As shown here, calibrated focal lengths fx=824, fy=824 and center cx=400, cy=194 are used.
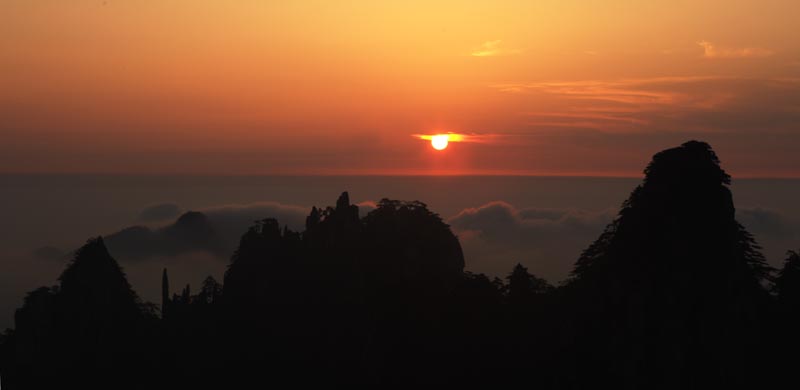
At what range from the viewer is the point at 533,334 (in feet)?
160

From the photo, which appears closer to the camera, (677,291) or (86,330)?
(677,291)

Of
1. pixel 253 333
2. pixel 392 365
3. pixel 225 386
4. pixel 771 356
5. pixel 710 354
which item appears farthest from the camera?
pixel 253 333

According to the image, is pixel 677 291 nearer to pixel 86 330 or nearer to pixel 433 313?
pixel 433 313

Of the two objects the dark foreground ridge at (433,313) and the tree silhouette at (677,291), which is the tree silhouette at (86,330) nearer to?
the dark foreground ridge at (433,313)

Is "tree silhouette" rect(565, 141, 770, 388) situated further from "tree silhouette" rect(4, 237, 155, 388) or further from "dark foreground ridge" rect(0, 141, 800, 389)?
"tree silhouette" rect(4, 237, 155, 388)

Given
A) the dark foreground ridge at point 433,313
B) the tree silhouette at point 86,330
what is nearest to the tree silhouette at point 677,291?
the dark foreground ridge at point 433,313

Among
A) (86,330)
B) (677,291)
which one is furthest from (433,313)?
(86,330)

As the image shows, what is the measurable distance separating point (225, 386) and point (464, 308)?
2009 cm

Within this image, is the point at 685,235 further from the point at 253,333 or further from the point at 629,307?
the point at 253,333

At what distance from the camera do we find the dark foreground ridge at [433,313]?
124 feet

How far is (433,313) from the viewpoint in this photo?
54.7m

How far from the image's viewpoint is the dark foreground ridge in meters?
37.8

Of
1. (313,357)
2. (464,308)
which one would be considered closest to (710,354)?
(464,308)

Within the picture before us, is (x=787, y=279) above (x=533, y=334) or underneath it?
above
